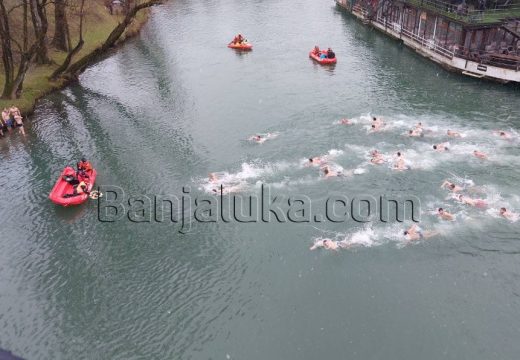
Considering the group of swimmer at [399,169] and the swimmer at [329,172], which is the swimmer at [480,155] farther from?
the swimmer at [329,172]

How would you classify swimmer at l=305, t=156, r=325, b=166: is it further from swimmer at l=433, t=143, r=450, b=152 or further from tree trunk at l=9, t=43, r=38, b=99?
tree trunk at l=9, t=43, r=38, b=99

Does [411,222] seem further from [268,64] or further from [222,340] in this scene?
[268,64]

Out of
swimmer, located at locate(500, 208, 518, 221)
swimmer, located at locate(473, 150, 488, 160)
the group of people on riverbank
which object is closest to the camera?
swimmer, located at locate(500, 208, 518, 221)

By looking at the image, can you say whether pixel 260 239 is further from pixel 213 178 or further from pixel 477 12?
pixel 477 12

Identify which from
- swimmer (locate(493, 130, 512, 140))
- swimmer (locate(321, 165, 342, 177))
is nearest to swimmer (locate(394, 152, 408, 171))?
swimmer (locate(321, 165, 342, 177))

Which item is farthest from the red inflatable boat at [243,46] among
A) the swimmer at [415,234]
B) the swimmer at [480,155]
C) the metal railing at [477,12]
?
the swimmer at [415,234]

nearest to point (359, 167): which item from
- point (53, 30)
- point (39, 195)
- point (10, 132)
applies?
point (39, 195)
